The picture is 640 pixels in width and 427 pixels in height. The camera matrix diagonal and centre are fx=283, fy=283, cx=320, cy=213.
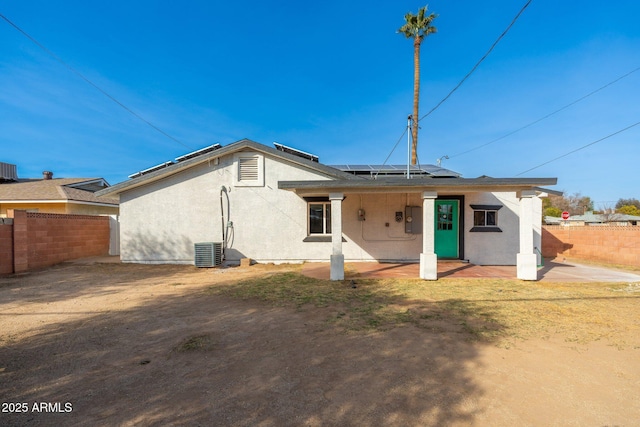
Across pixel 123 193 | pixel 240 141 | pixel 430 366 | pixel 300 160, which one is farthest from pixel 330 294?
pixel 123 193

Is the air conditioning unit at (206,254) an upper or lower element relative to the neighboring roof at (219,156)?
lower

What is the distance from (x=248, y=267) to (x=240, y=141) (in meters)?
4.76

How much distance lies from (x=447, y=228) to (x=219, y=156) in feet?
30.3

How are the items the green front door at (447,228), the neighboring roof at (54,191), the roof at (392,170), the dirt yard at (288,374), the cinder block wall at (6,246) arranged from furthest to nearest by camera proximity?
the neighboring roof at (54,191) < the roof at (392,170) < the green front door at (447,228) < the cinder block wall at (6,246) < the dirt yard at (288,374)

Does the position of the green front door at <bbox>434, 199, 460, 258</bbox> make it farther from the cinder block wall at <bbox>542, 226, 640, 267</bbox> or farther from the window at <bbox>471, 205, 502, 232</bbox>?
the cinder block wall at <bbox>542, 226, 640, 267</bbox>

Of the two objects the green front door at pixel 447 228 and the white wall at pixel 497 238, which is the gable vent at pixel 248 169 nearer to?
the green front door at pixel 447 228

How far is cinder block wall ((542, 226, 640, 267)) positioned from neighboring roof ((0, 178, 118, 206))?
23.6 m

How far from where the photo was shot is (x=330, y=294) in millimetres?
6691

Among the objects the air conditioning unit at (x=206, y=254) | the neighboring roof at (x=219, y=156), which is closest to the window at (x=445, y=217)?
the neighboring roof at (x=219, y=156)

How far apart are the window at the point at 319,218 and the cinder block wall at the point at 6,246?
9994mm

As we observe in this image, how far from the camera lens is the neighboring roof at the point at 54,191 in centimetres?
1523

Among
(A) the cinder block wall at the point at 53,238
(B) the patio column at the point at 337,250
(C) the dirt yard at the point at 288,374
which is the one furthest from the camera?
(A) the cinder block wall at the point at 53,238

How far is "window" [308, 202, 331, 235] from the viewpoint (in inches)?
441

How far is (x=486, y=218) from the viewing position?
10.8 meters
